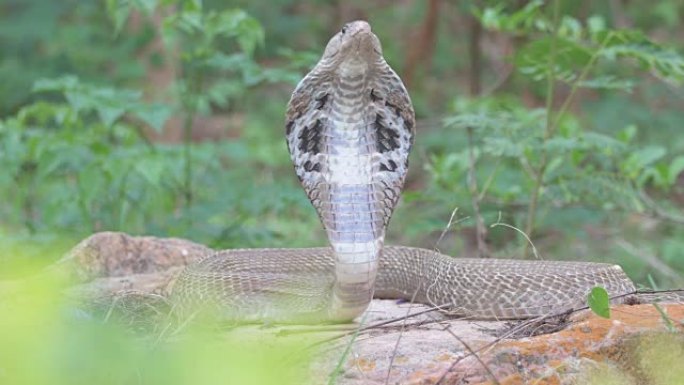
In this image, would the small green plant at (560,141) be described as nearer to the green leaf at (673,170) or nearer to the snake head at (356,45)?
the green leaf at (673,170)

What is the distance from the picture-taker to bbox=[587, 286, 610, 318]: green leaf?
123 inches

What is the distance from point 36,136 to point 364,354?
354 cm

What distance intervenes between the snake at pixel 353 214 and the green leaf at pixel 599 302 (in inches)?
28.5

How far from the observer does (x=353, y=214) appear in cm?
348

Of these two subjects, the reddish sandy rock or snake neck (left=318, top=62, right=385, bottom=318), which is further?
snake neck (left=318, top=62, right=385, bottom=318)

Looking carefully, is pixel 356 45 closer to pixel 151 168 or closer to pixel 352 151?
pixel 352 151

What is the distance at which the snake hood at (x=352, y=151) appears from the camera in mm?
3453

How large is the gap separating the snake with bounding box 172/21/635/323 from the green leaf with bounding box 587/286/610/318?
723 millimetres

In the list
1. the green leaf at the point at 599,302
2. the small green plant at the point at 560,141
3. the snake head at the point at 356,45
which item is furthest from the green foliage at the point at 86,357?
the small green plant at the point at 560,141

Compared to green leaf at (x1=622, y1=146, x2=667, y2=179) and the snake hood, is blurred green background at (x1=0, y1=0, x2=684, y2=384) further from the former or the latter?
the snake hood

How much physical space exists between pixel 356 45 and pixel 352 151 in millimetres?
374

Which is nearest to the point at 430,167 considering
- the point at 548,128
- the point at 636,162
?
the point at 548,128

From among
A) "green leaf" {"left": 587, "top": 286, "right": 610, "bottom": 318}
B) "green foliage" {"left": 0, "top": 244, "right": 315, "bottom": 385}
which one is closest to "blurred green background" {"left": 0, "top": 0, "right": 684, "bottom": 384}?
"green leaf" {"left": 587, "top": 286, "right": 610, "bottom": 318}

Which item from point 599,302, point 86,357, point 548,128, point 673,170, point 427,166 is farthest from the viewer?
point 427,166
